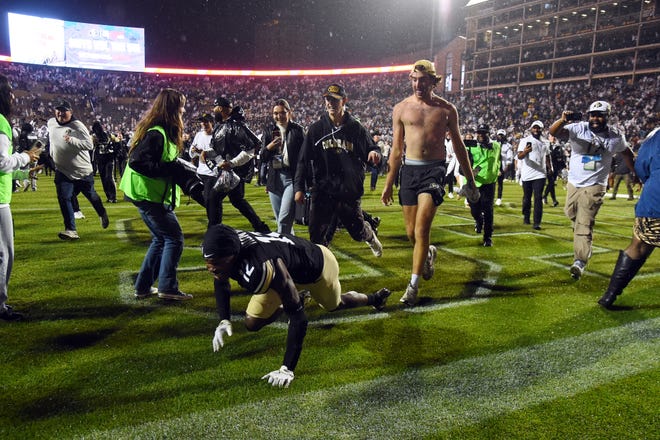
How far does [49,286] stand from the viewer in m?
5.16

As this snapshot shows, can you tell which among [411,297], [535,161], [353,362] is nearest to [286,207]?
[411,297]

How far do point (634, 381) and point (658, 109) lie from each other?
1615 inches

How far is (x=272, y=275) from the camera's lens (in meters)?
2.86

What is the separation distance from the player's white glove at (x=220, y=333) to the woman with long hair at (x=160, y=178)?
5.64 ft

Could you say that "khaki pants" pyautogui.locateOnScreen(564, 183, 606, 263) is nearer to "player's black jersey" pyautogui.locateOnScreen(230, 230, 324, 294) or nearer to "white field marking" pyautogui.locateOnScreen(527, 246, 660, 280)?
"white field marking" pyautogui.locateOnScreen(527, 246, 660, 280)

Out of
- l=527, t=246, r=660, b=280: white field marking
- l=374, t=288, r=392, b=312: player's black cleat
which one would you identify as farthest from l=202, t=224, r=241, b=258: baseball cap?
l=527, t=246, r=660, b=280: white field marking

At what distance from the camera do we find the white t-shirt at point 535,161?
8.97 m

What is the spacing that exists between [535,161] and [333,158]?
548 centimetres

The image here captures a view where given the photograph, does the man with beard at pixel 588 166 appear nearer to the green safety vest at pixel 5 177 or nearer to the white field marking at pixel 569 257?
the white field marking at pixel 569 257

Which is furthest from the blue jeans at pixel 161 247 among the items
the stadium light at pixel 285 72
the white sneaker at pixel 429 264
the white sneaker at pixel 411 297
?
the stadium light at pixel 285 72

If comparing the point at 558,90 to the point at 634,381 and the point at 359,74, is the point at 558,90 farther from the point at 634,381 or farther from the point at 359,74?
the point at 634,381

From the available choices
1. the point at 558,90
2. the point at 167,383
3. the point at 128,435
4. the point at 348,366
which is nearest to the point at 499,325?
the point at 348,366

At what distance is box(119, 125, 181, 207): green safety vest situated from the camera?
4.45 metres

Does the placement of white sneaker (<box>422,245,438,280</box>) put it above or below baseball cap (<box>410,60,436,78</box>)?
below
